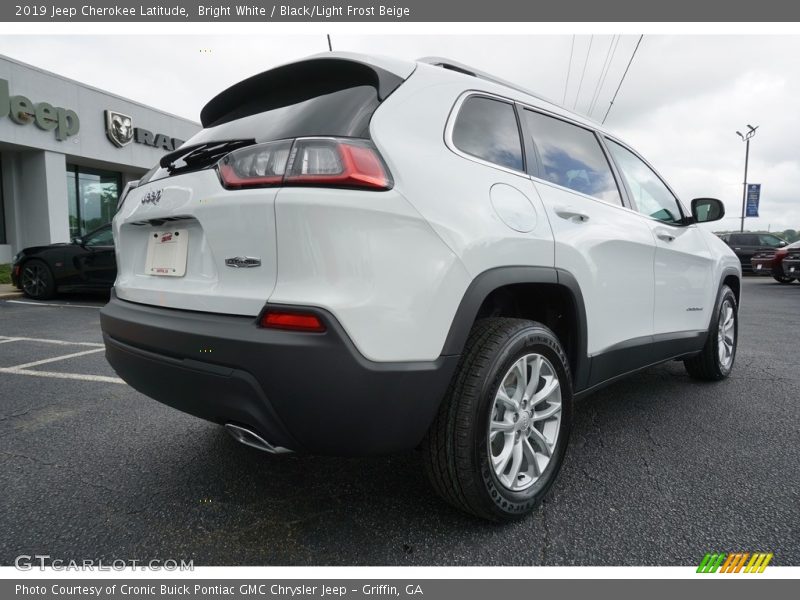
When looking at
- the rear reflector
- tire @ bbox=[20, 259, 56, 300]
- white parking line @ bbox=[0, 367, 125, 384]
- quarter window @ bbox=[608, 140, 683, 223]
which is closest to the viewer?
the rear reflector

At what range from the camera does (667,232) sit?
3.13 metres

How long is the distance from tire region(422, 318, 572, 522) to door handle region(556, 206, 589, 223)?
0.53 meters

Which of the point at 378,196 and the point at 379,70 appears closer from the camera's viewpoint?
the point at 378,196

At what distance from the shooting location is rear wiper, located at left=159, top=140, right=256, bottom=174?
71.5 inches

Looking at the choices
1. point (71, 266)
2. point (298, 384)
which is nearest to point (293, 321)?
point (298, 384)

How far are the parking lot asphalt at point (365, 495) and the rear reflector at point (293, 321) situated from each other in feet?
2.64

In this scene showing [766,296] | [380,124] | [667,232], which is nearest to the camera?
[380,124]

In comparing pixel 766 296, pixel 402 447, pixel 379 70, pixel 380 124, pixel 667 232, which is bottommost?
pixel 766 296

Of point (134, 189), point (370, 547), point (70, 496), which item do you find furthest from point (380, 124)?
point (70, 496)

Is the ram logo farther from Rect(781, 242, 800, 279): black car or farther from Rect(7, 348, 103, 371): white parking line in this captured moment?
Rect(781, 242, 800, 279): black car

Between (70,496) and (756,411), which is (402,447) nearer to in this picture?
(70,496)

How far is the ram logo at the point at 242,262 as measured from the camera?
1590 millimetres

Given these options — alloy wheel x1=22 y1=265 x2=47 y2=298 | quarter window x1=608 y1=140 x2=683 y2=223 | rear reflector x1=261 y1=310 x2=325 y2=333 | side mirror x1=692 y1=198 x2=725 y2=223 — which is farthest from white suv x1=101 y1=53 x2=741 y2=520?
alloy wheel x1=22 y1=265 x2=47 y2=298
